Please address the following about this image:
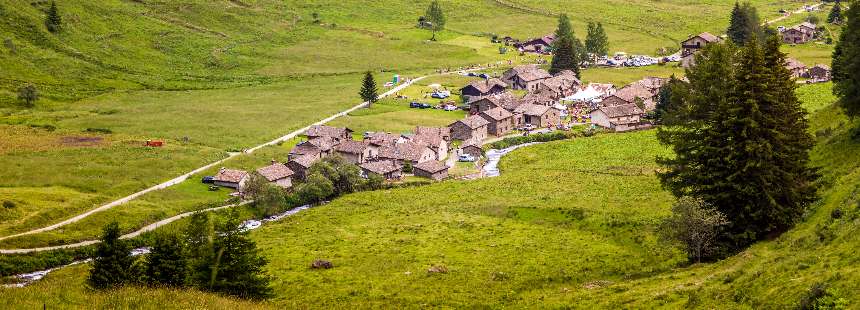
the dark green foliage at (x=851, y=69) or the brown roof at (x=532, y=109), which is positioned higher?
the dark green foliage at (x=851, y=69)

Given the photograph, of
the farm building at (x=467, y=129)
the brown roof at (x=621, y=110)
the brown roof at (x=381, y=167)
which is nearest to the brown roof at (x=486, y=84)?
the farm building at (x=467, y=129)

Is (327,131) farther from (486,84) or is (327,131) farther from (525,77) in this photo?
(525,77)

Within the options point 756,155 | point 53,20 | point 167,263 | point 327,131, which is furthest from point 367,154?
point 53,20

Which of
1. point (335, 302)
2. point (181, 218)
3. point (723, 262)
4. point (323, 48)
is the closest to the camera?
point (723, 262)

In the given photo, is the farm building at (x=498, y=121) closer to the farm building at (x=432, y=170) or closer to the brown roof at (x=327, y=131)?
the brown roof at (x=327, y=131)

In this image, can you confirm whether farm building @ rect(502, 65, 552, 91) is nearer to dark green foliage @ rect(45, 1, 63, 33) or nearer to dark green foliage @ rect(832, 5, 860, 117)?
dark green foliage @ rect(832, 5, 860, 117)

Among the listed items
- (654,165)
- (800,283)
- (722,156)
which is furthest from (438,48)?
(800,283)

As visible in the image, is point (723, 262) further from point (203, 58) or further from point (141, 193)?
point (203, 58)
